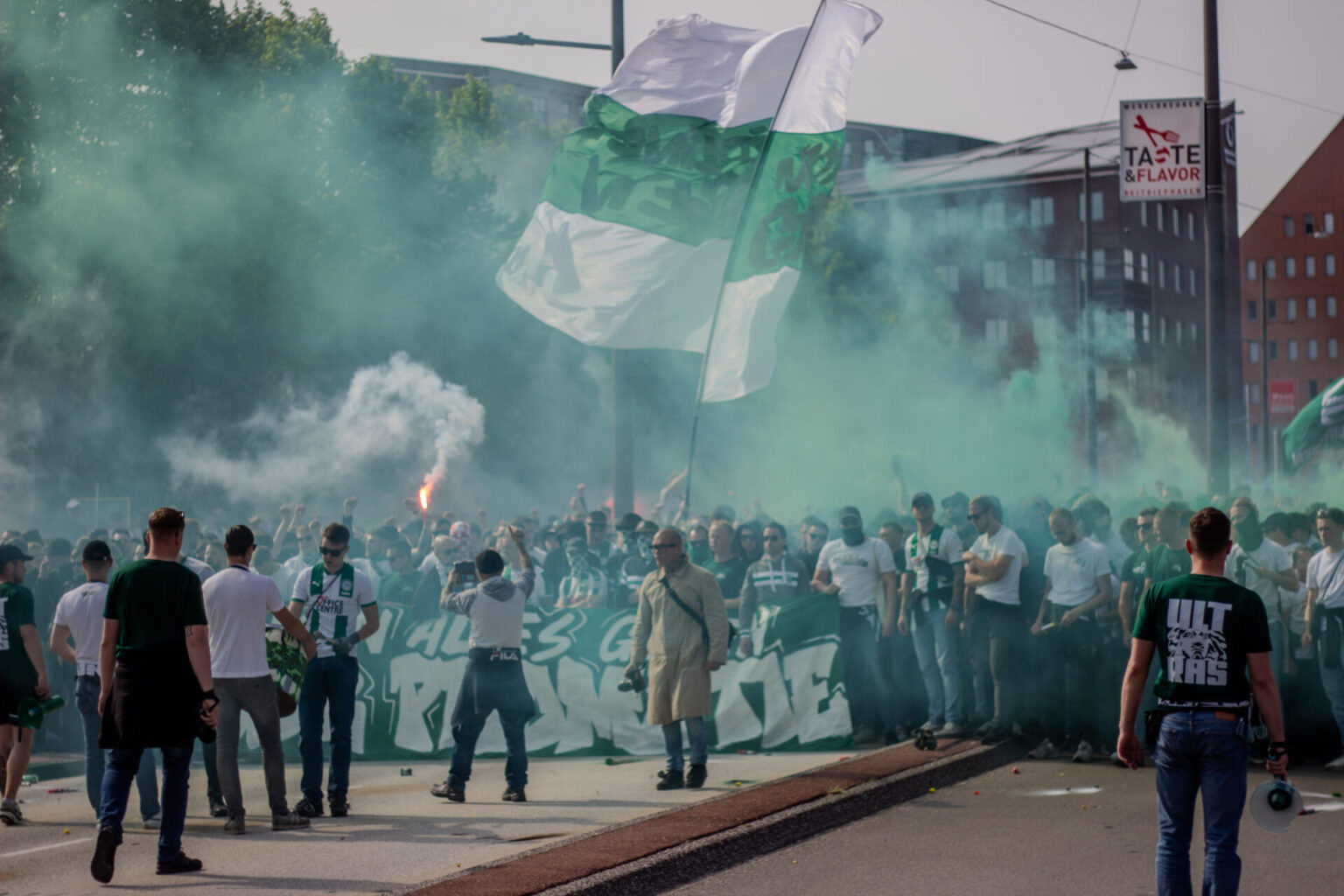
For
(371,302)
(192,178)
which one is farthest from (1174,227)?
(192,178)

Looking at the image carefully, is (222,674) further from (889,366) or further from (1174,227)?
(1174,227)

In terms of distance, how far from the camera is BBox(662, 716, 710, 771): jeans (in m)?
8.95

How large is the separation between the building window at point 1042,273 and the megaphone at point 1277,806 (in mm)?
60168

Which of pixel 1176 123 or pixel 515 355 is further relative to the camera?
pixel 515 355

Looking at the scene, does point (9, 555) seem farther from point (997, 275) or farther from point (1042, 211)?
point (1042, 211)

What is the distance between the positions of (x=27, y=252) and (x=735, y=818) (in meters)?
21.9

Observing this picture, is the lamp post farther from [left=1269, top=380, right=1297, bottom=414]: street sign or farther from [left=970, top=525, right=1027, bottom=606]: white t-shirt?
[left=1269, top=380, right=1297, bottom=414]: street sign

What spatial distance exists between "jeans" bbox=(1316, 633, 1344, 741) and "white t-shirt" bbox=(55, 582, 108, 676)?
7.50 metres

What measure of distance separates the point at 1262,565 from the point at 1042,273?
55.7 m

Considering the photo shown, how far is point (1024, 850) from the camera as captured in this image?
23.0 ft

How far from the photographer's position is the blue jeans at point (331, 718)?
27.9ft

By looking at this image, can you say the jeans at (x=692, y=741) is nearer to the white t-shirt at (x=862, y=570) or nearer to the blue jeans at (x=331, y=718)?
the blue jeans at (x=331, y=718)

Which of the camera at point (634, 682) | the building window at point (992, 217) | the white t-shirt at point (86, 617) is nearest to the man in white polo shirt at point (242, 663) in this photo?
the white t-shirt at point (86, 617)

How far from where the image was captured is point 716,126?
41.1 feet
